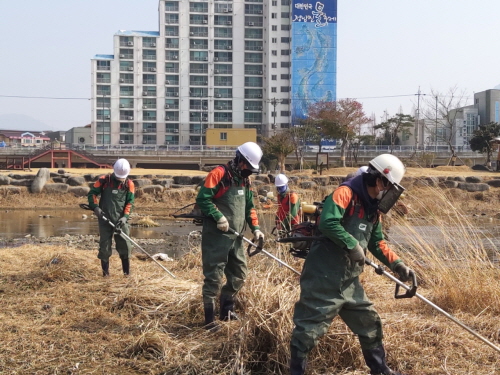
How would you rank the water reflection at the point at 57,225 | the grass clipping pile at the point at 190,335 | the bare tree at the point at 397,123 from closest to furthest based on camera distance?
the grass clipping pile at the point at 190,335
the water reflection at the point at 57,225
the bare tree at the point at 397,123

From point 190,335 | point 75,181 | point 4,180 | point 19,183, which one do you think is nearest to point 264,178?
point 75,181

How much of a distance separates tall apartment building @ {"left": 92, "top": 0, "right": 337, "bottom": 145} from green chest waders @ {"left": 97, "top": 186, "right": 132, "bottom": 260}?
213 feet

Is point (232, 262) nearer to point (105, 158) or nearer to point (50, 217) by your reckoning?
point (50, 217)

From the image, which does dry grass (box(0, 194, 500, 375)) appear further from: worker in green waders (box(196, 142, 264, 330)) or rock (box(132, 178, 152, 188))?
rock (box(132, 178, 152, 188))

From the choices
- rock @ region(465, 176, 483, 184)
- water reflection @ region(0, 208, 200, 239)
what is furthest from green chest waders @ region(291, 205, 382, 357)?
rock @ region(465, 176, 483, 184)

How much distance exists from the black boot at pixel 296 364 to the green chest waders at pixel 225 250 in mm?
1672

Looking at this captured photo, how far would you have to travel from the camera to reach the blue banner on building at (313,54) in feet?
240

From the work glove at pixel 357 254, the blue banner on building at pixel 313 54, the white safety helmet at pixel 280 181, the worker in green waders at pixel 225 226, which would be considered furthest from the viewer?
the blue banner on building at pixel 313 54

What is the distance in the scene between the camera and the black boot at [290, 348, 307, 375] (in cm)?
386

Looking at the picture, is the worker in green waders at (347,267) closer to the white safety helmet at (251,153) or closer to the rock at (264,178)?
the white safety helmet at (251,153)

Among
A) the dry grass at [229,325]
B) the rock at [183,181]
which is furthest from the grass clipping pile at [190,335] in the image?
the rock at [183,181]

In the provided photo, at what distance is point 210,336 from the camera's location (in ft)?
16.5

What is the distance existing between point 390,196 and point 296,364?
1237mm

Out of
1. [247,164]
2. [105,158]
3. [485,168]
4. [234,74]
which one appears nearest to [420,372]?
[247,164]
